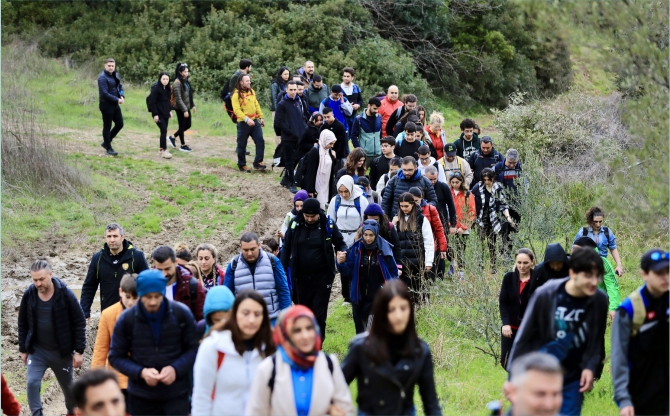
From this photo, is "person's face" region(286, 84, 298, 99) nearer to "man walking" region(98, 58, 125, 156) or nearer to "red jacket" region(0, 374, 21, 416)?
"man walking" region(98, 58, 125, 156)

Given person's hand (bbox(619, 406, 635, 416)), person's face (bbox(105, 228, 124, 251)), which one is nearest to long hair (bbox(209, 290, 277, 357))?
person's hand (bbox(619, 406, 635, 416))

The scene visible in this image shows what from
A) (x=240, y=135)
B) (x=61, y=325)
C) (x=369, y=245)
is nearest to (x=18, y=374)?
(x=61, y=325)

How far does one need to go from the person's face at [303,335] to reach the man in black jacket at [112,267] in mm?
5021

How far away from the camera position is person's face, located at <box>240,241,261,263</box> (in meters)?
9.38

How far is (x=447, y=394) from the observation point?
31.8 ft

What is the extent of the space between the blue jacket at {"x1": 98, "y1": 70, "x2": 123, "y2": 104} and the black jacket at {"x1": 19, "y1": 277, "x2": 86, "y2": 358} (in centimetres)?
1051

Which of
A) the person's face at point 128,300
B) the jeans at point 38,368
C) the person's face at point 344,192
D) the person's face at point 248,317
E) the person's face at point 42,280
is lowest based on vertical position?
the jeans at point 38,368

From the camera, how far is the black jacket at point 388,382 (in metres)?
5.62

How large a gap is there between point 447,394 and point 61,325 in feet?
13.8

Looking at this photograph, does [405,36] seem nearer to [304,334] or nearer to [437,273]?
[437,273]

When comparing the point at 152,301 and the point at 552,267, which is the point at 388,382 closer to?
the point at 152,301

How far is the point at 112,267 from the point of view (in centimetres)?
1017

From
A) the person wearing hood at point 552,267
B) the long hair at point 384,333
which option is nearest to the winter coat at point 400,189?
the person wearing hood at point 552,267

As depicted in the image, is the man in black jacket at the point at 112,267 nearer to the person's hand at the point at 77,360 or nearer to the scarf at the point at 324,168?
the person's hand at the point at 77,360
